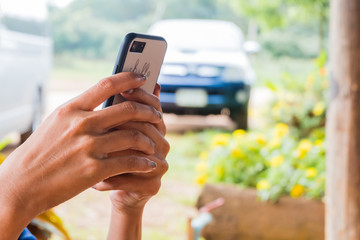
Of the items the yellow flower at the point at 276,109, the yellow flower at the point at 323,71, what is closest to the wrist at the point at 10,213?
the yellow flower at the point at 276,109

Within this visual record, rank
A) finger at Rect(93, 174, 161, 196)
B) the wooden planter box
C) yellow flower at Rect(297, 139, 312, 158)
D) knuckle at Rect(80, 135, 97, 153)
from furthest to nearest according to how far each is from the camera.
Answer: yellow flower at Rect(297, 139, 312, 158)
the wooden planter box
finger at Rect(93, 174, 161, 196)
knuckle at Rect(80, 135, 97, 153)

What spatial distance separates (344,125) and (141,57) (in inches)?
49.0

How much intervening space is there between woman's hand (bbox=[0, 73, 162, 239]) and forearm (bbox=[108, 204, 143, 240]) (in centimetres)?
24

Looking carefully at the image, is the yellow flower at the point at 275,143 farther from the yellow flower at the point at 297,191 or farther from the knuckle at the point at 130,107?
the knuckle at the point at 130,107

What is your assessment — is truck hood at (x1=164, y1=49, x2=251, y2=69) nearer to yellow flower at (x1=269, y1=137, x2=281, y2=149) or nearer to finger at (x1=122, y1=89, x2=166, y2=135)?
yellow flower at (x1=269, y1=137, x2=281, y2=149)

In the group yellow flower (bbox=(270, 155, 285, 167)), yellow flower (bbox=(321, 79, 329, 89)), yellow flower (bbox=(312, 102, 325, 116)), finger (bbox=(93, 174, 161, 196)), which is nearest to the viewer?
finger (bbox=(93, 174, 161, 196))

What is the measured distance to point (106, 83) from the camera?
595mm

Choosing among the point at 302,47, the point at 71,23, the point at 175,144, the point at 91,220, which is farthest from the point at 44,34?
the point at 302,47

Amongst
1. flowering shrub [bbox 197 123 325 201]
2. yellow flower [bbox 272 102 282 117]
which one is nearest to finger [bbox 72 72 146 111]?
flowering shrub [bbox 197 123 325 201]

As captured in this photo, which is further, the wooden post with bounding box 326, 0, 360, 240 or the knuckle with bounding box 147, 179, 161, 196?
the wooden post with bounding box 326, 0, 360, 240

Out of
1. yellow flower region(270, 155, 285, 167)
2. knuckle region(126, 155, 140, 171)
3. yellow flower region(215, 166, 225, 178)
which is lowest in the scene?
yellow flower region(215, 166, 225, 178)

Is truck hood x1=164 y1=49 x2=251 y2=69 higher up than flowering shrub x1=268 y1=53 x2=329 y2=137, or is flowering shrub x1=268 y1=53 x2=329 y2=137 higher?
truck hood x1=164 y1=49 x2=251 y2=69

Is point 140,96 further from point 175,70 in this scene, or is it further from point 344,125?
point 175,70

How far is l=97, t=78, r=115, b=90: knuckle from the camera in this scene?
0.59 metres
